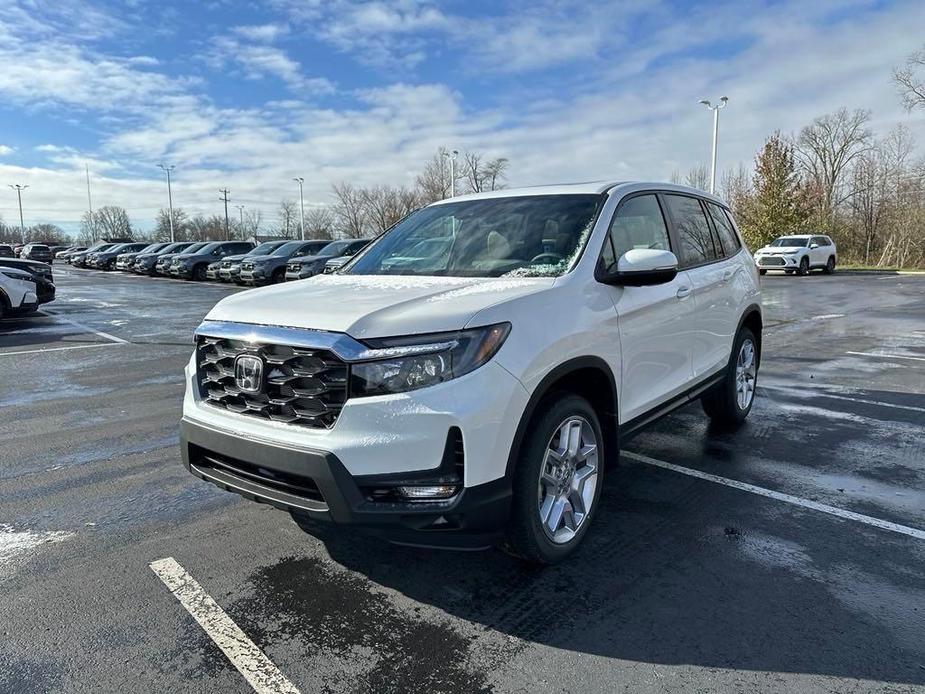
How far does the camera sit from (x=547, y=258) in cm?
359

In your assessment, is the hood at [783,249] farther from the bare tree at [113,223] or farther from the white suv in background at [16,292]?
the bare tree at [113,223]

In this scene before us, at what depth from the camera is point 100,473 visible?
467cm

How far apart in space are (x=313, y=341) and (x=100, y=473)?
114 inches

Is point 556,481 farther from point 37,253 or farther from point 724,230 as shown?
point 37,253

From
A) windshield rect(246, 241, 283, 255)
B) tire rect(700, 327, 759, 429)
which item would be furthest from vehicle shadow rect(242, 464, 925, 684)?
windshield rect(246, 241, 283, 255)

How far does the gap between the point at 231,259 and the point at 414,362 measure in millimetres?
26598

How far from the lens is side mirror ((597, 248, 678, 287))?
3391 mm

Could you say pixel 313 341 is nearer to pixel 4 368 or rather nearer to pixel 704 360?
pixel 704 360

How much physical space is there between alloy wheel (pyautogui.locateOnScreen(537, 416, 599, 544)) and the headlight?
68 centimetres

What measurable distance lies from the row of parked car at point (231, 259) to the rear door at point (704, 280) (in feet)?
39.7

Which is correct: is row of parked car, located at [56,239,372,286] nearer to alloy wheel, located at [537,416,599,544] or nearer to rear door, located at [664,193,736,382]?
rear door, located at [664,193,736,382]

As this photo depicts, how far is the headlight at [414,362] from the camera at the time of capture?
104 inches

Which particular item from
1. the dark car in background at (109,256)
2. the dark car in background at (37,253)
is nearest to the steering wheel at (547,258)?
the dark car in background at (109,256)

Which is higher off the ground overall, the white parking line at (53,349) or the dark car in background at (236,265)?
the dark car in background at (236,265)
